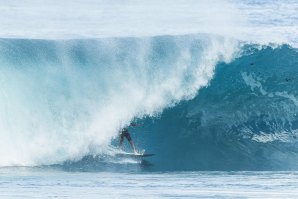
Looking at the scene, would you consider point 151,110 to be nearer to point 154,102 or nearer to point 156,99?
point 154,102

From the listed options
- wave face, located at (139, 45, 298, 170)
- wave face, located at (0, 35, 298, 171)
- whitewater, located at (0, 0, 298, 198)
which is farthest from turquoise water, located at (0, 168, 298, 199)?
wave face, located at (139, 45, 298, 170)

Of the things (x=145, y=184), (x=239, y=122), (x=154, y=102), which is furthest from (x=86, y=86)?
(x=145, y=184)

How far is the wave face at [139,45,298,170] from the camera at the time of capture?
22812 millimetres

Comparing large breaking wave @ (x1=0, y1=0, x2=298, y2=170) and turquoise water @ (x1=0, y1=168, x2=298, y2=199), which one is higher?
large breaking wave @ (x1=0, y1=0, x2=298, y2=170)

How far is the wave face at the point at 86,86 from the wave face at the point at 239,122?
0.50 m

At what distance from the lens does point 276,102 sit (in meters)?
25.5

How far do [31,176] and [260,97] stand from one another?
7.28 m

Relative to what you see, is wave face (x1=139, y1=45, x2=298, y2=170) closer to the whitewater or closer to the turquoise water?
the whitewater

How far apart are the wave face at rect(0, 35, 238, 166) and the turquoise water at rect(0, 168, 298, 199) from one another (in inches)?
70.5

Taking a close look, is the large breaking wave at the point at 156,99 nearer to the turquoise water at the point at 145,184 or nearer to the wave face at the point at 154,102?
the wave face at the point at 154,102

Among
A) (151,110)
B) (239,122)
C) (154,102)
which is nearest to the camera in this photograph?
(239,122)

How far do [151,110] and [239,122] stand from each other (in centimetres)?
216

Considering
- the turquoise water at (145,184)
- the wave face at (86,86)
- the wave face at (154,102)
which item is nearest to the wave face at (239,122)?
the wave face at (154,102)

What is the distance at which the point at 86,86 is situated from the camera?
2597 centimetres
